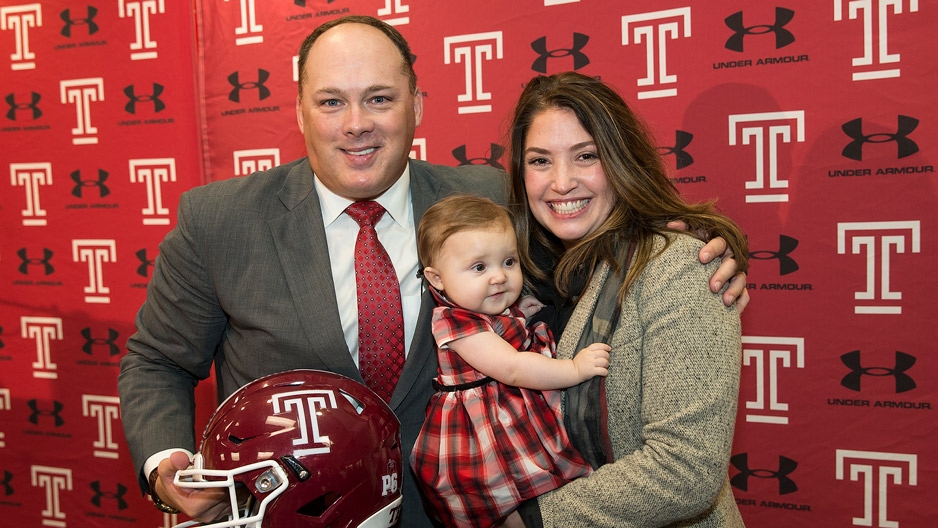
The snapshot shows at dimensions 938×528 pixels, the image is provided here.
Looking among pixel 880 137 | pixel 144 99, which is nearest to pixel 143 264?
pixel 144 99

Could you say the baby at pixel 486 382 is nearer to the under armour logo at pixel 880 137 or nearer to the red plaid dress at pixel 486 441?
the red plaid dress at pixel 486 441

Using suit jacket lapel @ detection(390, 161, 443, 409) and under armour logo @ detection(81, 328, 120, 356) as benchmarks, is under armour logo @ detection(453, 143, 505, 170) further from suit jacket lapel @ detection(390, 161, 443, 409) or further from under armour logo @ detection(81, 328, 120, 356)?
under armour logo @ detection(81, 328, 120, 356)

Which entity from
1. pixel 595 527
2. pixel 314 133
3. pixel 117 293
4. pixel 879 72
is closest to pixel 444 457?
pixel 595 527

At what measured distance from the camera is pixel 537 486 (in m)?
1.56

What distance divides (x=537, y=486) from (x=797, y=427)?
1.43 meters

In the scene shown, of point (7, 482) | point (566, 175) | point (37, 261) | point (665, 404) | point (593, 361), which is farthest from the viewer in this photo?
point (7, 482)

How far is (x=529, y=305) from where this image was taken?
188 centimetres

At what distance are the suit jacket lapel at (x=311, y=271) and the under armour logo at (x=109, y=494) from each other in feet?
7.72

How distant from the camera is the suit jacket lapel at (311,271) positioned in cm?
185

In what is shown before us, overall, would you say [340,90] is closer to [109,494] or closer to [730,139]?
[730,139]

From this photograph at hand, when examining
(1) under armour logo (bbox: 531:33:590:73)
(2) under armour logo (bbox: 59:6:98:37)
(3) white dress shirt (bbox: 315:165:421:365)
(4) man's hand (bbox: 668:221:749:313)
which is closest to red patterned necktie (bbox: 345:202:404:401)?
(3) white dress shirt (bbox: 315:165:421:365)

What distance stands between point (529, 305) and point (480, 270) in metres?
0.24

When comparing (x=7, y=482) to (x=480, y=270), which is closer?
(x=480, y=270)

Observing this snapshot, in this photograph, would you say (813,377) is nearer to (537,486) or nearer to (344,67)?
(537,486)
